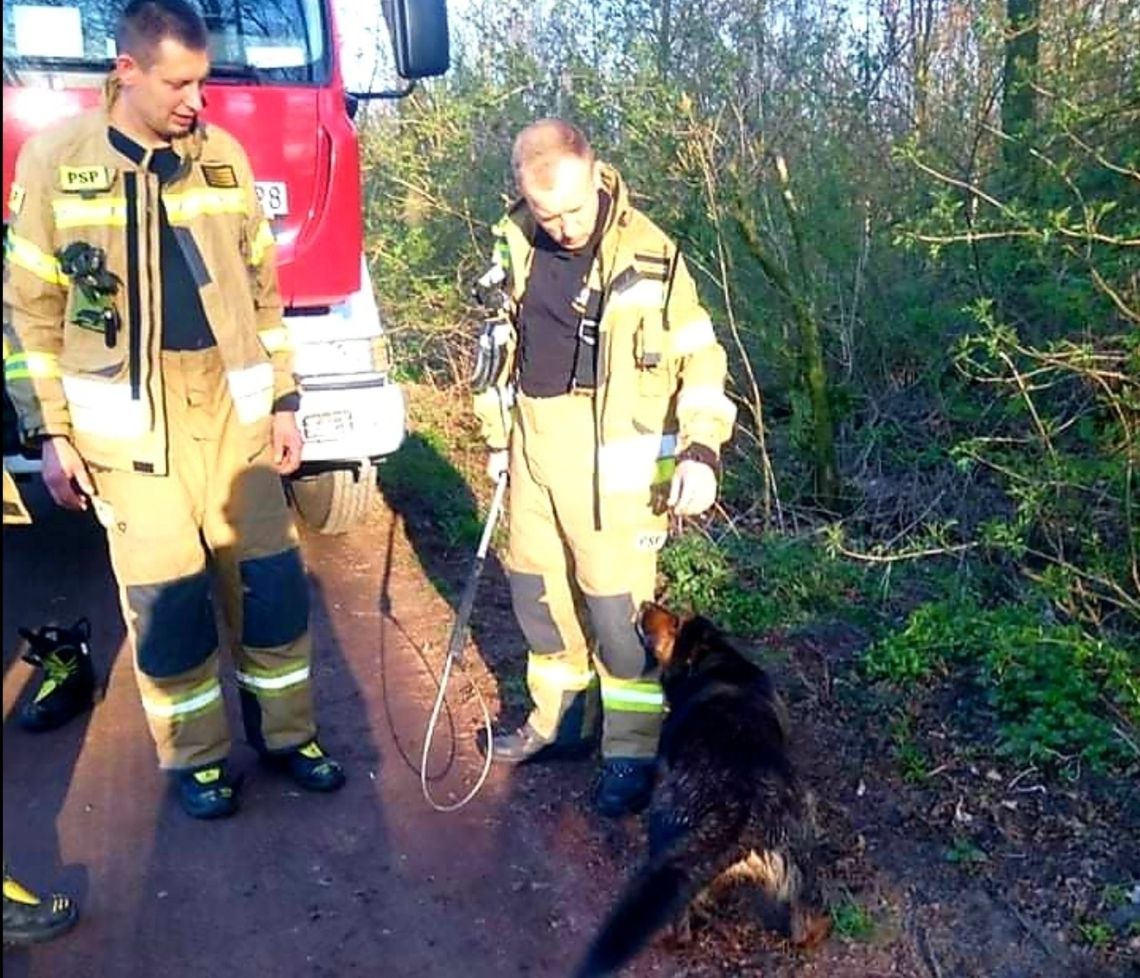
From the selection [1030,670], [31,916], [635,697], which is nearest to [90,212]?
[31,916]

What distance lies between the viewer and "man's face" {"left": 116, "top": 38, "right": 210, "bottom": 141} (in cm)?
328

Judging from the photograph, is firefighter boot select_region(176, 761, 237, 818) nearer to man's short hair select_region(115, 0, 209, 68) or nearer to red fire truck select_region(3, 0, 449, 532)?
red fire truck select_region(3, 0, 449, 532)

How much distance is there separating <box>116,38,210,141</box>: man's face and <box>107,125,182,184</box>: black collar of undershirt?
47mm

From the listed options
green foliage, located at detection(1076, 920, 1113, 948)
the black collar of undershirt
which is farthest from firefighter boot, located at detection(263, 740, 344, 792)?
green foliage, located at detection(1076, 920, 1113, 948)

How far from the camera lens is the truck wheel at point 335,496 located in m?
6.16

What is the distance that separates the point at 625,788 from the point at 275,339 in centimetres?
176

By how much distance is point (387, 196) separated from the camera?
9.23m

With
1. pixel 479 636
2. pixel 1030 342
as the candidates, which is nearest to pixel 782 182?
pixel 1030 342

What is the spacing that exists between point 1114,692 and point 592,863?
5.58ft

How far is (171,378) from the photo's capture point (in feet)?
11.8

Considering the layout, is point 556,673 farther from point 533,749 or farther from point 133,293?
point 133,293

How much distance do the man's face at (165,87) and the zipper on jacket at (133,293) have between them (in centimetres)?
16

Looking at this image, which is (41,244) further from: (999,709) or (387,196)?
(387,196)

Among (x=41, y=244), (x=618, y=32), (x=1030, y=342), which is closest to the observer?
(x=41, y=244)
